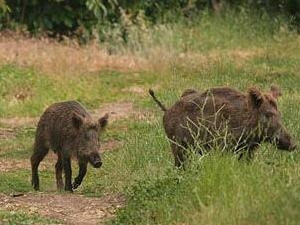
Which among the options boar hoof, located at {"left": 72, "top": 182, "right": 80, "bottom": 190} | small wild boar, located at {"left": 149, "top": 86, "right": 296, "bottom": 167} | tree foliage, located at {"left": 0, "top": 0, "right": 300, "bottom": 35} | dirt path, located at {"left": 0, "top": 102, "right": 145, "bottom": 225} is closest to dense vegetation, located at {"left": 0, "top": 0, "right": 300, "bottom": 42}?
tree foliage, located at {"left": 0, "top": 0, "right": 300, "bottom": 35}

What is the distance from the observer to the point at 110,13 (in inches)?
951

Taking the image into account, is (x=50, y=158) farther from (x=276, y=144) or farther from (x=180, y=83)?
(x=276, y=144)

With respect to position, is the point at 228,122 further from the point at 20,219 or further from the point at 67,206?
the point at 20,219

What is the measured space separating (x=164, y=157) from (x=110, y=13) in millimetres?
14077

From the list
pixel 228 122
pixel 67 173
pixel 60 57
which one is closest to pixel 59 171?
pixel 67 173

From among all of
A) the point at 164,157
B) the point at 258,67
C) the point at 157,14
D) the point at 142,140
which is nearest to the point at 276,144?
the point at 164,157

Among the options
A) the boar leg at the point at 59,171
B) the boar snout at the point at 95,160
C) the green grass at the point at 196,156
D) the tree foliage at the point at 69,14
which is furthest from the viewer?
the tree foliage at the point at 69,14

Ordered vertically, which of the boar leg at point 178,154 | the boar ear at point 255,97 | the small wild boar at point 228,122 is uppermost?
the boar ear at point 255,97

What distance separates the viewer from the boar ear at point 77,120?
1087cm

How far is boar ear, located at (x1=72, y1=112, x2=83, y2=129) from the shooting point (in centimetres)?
1087

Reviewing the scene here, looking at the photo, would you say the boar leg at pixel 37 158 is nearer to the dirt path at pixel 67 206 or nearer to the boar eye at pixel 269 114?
the dirt path at pixel 67 206

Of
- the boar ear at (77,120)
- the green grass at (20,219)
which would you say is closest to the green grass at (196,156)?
the green grass at (20,219)

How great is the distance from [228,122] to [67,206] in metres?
1.94

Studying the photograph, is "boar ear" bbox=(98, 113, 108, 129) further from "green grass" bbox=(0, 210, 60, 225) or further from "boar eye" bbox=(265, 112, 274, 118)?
"green grass" bbox=(0, 210, 60, 225)
